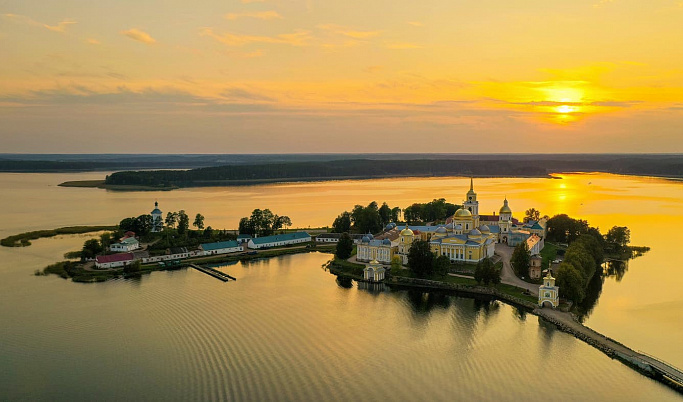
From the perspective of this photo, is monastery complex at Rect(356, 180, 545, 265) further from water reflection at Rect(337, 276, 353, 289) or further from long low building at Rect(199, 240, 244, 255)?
long low building at Rect(199, 240, 244, 255)

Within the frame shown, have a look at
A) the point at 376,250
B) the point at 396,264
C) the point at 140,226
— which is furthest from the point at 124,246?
the point at 396,264

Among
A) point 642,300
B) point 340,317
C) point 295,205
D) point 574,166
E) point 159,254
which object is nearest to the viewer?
point 340,317

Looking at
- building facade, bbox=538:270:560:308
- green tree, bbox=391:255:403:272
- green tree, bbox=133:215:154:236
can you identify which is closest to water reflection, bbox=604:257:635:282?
building facade, bbox=538:270:560:308

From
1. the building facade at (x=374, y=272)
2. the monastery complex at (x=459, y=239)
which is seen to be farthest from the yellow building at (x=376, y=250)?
the building facade at (x=374, y=272)

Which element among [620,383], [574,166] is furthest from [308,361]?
[574,166]

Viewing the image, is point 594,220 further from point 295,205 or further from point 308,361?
point 308,361

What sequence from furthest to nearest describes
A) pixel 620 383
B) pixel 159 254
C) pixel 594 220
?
pixel 594 220 → pixel 159 254 → pixel 620 383
